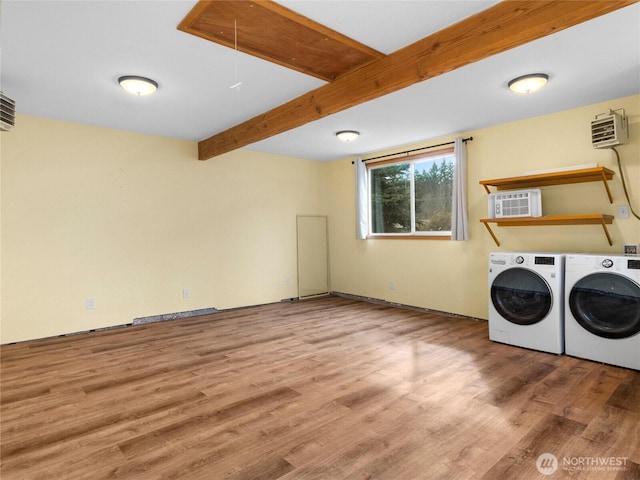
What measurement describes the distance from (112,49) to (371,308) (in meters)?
4.40

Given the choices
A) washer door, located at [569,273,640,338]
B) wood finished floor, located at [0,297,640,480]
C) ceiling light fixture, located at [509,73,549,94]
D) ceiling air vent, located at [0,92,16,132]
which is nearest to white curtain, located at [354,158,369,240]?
wood finished floor, located at [0,297,640,480]

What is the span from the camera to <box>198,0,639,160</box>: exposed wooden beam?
6.24ft

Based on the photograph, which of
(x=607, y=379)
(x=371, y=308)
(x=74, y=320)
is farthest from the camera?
(x=371, y=308)

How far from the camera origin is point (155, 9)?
2119mm

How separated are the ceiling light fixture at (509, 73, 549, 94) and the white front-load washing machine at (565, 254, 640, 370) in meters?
1.53

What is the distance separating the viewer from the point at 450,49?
2330 millimetres

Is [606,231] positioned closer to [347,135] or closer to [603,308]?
[603,308]

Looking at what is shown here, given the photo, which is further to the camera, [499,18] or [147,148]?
[147,148]

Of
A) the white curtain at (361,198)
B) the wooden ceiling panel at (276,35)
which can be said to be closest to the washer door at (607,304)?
the wooden ceiling panel at (276,35)

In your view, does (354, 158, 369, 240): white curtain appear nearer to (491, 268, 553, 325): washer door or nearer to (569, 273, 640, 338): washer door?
(491, 268, 553, 325): washer door

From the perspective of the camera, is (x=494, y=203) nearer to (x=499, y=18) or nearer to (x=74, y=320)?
(x=499, y=18)

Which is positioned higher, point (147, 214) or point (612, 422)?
point (147, 214)

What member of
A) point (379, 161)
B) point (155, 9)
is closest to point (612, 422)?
point (155, 9)

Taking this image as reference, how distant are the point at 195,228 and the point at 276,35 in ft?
11.1
